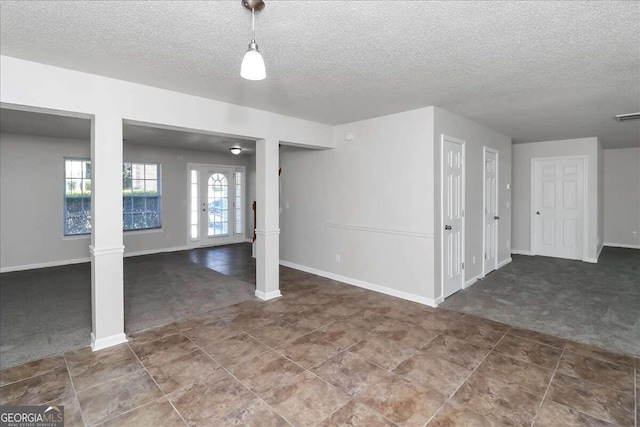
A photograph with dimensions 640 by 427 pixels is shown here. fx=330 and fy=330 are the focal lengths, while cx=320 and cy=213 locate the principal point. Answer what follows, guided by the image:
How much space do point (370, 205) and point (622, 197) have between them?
695 centimetres

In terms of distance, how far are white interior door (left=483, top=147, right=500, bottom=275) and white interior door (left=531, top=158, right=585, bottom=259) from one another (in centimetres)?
196

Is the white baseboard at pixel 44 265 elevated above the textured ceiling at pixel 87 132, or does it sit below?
below

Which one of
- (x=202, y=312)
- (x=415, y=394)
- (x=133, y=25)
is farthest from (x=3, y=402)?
(x=415, y=394)

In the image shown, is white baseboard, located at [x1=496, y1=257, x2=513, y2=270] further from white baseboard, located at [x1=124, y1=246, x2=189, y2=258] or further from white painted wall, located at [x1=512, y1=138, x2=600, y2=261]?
white baseboard, located at [x1=124, y1=246, x2=189, y2=258]

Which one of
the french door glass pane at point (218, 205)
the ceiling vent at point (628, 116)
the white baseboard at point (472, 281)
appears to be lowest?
the white baseboard at point (472, 281)

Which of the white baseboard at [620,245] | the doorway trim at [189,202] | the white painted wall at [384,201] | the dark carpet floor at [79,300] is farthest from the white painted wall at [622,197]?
the doorway trim at [189,202]

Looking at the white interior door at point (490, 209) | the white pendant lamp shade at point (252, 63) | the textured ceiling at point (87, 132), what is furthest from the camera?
the white interior door at point (490, 209)

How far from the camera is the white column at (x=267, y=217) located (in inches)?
168

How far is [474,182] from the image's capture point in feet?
16.0

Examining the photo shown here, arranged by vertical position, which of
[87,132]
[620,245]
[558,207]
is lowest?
[620,245]

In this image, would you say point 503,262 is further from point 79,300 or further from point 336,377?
point 79,300

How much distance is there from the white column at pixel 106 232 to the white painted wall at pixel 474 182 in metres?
3.36

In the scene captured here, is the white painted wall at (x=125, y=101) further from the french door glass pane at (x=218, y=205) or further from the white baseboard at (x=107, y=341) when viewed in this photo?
the french door glass pane at (x=218, y=205)

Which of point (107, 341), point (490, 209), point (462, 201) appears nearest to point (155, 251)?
point (107, 341)
